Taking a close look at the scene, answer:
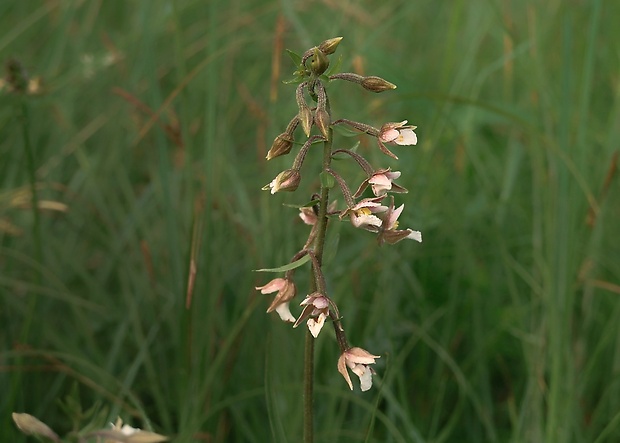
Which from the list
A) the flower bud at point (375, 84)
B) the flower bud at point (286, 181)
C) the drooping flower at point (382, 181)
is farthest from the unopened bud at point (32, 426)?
the flower bud at point (375, 84)

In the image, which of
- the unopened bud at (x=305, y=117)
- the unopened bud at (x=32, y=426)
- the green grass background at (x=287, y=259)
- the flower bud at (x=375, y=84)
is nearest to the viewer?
the unopened bud at (x=32, y=426)

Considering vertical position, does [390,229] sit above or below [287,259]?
above

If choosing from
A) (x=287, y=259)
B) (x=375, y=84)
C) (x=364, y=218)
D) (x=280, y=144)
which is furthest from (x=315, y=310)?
(x=287, y=259)

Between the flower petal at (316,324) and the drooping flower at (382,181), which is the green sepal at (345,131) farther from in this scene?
the flower petal at (316,324)

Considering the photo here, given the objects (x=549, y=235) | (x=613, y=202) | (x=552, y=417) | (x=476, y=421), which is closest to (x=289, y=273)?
(x=552, y=417)

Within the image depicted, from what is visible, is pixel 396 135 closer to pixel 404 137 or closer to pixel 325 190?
pixel 404 137

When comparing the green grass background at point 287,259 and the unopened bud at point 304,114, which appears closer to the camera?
the unopened bud at point 304,114

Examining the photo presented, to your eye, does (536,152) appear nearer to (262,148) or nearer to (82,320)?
(262,148)
